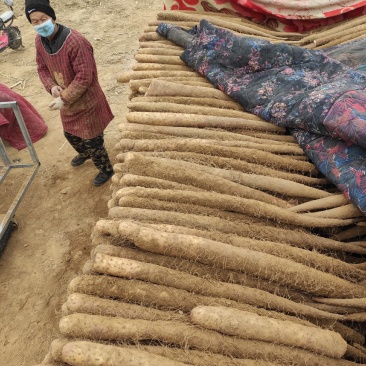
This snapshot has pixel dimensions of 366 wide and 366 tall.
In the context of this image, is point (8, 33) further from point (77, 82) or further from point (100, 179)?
point (77, 82)

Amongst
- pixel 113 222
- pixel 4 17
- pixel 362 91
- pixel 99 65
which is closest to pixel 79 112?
pixel 113 222

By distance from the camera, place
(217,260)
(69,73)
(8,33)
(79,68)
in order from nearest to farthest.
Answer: (217,260)
(79,68)
(69,73)
(8,33)

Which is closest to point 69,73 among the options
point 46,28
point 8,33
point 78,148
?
point 46,28

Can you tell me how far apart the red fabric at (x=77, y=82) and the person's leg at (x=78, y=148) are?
335mm

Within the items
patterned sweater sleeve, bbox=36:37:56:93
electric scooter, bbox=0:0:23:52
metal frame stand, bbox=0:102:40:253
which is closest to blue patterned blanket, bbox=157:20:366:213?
patterned sweater sleeve, bbox=36:37:56:93

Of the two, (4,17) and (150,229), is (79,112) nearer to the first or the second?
(150,229)

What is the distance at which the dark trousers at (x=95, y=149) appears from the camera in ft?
13.3

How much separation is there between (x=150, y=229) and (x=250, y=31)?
8.07 ft

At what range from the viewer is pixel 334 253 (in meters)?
1.75

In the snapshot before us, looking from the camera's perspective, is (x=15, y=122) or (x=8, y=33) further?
(x=8, y=33)

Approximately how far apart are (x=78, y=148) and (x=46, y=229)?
106 cm

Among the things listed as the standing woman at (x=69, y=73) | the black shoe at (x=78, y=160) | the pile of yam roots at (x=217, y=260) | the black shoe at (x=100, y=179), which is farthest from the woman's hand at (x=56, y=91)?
the pile of yam roots at (x=217, y=260)

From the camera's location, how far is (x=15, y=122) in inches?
203

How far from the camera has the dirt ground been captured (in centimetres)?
320
